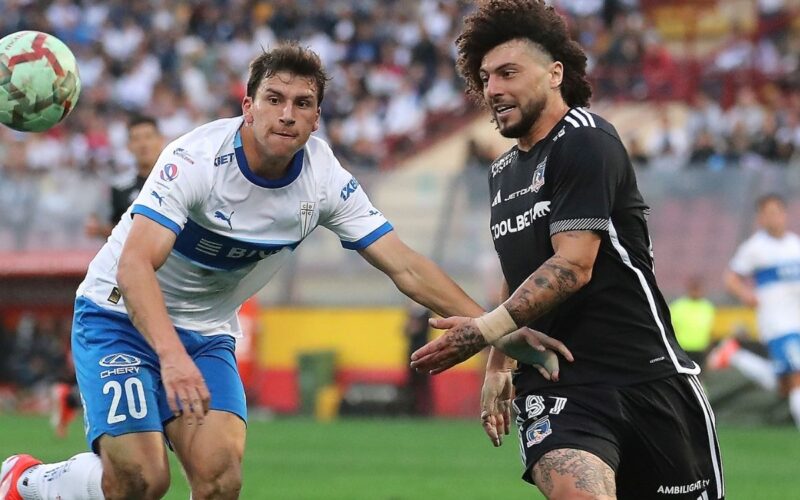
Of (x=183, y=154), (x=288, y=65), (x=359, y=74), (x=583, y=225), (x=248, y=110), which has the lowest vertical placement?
(x=583, y=225)

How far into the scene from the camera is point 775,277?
1652cm

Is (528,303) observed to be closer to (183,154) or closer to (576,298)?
(576,298)

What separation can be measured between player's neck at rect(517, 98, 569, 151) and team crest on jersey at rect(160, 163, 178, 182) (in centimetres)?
155

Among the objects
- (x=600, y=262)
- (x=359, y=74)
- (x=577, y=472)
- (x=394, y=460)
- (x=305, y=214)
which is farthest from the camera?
(x=359, y=74)

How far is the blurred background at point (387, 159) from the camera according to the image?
65.6ft

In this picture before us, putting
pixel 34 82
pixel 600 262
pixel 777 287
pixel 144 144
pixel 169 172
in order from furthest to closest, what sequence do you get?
pixel 777 287 < pixel 144 144 < pixel 34 82 < pixel 169 172 < pixel 600 262

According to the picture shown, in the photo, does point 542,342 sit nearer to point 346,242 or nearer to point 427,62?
point 346,242

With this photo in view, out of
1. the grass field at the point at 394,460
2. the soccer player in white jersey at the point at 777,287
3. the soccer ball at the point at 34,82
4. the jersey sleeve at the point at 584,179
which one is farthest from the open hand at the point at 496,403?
the soccer player in white jersey at the point at 777,287

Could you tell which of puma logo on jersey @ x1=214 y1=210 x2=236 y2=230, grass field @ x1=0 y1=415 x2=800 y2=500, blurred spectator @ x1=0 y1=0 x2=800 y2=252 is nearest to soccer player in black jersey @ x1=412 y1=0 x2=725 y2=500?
puma logo on jersey @ x1=214 y1=210 x2=236 y2=230

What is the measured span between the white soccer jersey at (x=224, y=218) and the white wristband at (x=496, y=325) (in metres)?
1.44

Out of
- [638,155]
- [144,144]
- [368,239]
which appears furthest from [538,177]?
[638,155]

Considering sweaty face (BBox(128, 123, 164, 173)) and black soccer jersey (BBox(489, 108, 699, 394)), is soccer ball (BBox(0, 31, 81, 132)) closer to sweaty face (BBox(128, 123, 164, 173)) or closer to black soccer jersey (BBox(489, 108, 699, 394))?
black soccer jersey (BBox(489, 108, 699, 394))

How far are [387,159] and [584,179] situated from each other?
19.4 metres

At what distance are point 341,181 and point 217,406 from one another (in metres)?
1.21
